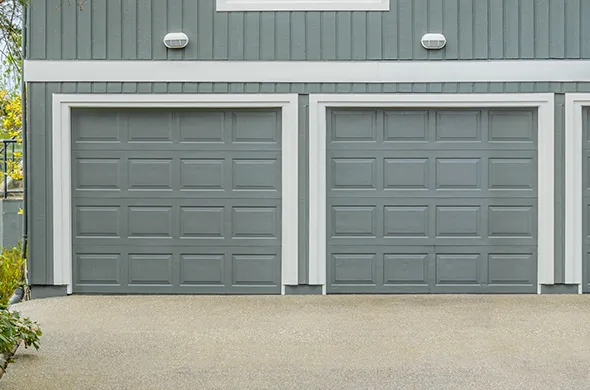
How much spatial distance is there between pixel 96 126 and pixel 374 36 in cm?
330

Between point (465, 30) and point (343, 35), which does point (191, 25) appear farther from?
point (465, 30)

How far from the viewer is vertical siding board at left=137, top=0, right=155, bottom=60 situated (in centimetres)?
852

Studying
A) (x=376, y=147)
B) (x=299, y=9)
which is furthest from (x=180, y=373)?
(x=299, y=9)

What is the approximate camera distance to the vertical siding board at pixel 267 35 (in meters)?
8.52

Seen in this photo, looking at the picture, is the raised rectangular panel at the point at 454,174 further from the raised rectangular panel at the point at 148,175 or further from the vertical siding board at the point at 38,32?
the vertical siding board at the point at 38,32

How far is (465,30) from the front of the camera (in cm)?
853

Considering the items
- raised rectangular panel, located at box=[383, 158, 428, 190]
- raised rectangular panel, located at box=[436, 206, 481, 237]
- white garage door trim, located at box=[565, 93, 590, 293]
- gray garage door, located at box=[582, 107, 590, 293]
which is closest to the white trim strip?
white garage door trim, located at box=[565, 93, 590, 293]

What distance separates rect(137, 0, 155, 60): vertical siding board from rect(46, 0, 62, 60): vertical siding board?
2.89ft

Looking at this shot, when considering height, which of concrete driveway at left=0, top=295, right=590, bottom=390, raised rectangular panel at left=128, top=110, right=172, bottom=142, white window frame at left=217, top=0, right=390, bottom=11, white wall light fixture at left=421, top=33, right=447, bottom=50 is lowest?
concrete driveway at left=0, top=295, right=590, bottom=390

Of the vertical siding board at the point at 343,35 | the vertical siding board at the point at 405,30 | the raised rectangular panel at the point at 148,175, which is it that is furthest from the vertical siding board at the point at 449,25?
the raised rectangular panel at the point at 148,175

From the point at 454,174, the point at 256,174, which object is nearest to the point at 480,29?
the point at 454,174

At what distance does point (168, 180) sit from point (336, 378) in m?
4.02

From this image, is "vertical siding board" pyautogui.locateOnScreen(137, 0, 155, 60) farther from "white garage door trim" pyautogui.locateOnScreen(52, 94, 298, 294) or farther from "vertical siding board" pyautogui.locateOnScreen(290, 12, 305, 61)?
"vertical siding board" pyautogui.locateOnScreen(290, 12, 305, 61)

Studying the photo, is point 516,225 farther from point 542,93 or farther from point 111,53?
point 111,53
